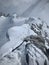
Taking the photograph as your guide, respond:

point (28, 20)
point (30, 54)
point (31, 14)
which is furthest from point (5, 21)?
point (30, 54)

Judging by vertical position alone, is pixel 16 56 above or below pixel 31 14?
below

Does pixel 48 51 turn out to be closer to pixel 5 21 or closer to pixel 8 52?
pixel 8 52

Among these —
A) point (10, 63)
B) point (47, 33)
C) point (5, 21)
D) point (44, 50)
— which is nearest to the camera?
point (10, 63)

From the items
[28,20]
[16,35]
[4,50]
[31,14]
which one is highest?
[31,14]

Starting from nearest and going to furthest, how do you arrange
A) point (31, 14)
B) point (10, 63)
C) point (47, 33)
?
point (10, 63)
point (47, 33)
point (31, 14)

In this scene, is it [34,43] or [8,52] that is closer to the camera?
[8,52]

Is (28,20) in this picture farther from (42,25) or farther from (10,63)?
(10,63)
